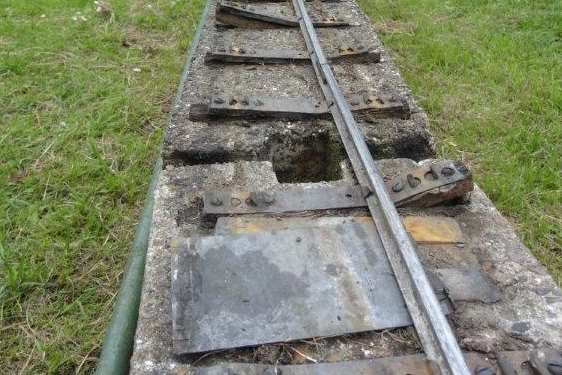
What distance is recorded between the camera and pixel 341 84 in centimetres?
305

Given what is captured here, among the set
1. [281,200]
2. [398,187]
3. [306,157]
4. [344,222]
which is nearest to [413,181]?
[398,187]

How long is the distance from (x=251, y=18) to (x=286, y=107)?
1.46 meters

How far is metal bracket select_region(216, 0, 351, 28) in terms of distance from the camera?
379 cm

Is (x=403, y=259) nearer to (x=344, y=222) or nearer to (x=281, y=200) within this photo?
(x=344, y=222)

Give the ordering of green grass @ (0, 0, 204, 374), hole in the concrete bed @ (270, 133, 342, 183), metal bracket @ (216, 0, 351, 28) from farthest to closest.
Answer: metal bracket @ (216, 0, 351, 28) → hole in the concrete bed @ (270, 133, 342, 183) → green grass @ (0, 0, 204, 374)

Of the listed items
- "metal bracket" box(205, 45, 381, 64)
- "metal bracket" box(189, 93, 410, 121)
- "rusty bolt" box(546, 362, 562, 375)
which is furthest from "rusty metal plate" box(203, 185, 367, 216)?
"metal bracket" box(205, 45, 381, 64)

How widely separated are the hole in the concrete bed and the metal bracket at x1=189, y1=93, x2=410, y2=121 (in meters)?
0.14

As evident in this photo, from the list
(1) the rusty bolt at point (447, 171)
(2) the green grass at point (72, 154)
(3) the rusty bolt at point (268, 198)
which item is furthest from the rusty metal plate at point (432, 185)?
(2) the green grass at point (72, 154)

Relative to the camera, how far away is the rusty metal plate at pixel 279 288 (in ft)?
5.09

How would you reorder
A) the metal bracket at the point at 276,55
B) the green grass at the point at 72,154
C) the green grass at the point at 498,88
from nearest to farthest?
the green grass at the point at 72,154 < the green grass at the point at 498,88 < the metal bracket at the point at 276,55

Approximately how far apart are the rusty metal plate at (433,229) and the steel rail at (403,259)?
10 cm

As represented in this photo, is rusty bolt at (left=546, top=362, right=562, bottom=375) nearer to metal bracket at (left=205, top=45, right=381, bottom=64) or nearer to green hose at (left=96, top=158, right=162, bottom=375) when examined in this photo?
green hose at (left=96, top=158, right=162, bottom=375)

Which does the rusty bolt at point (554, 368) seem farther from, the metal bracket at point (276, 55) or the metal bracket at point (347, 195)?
the metal bracket at point (276, 55)

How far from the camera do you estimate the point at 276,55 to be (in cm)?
328
